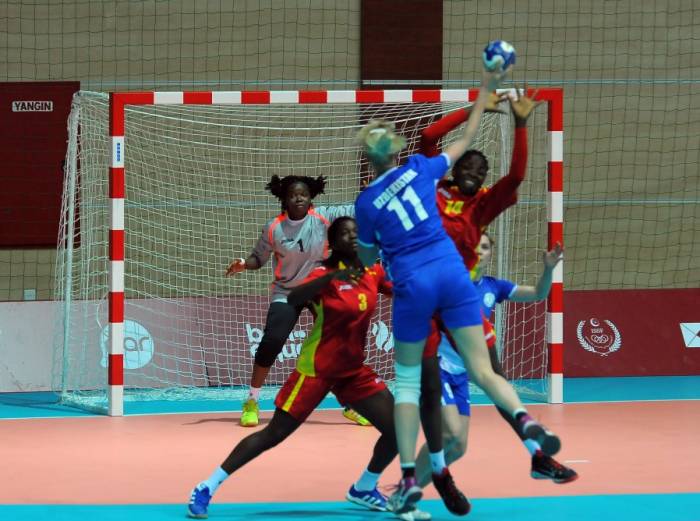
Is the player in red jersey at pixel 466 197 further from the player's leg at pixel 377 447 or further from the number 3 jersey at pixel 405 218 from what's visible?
the player's leg at pixel 377 447

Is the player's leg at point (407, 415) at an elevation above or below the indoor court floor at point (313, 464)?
above

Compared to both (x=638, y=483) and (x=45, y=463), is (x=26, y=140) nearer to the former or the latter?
(x=45, y=463)

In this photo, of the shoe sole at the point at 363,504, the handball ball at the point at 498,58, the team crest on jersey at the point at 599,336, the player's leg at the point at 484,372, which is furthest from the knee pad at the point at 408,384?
the team crest on jersey at the point at 599,336

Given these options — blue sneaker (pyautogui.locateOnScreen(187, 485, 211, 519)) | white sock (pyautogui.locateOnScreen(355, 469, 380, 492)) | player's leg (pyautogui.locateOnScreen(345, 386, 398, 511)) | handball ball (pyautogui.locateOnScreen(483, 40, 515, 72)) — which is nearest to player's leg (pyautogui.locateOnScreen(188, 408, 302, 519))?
blue sneaker (pyautogui.locateOnScreen(187, 485, 211, 519))

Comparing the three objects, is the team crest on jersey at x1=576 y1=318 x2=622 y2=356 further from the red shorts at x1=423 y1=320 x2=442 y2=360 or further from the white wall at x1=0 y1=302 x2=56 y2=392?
the red shorts at x1=423 y1=320 x2=442 y2=360

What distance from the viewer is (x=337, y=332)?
725cm

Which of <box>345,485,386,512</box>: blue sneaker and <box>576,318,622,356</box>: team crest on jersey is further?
<box>576,318,622,356</box>: team crest on jersey

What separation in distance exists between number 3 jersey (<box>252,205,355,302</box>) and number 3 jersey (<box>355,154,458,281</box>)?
172 inches

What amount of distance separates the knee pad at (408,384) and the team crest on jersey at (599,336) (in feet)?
25.0

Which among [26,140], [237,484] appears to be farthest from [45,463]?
[26,140]

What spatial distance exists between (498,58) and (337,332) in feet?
5.75

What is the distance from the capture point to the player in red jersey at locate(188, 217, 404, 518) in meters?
7.18

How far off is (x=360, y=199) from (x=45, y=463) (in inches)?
149

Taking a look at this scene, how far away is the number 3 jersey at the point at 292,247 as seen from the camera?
36.7 feet
